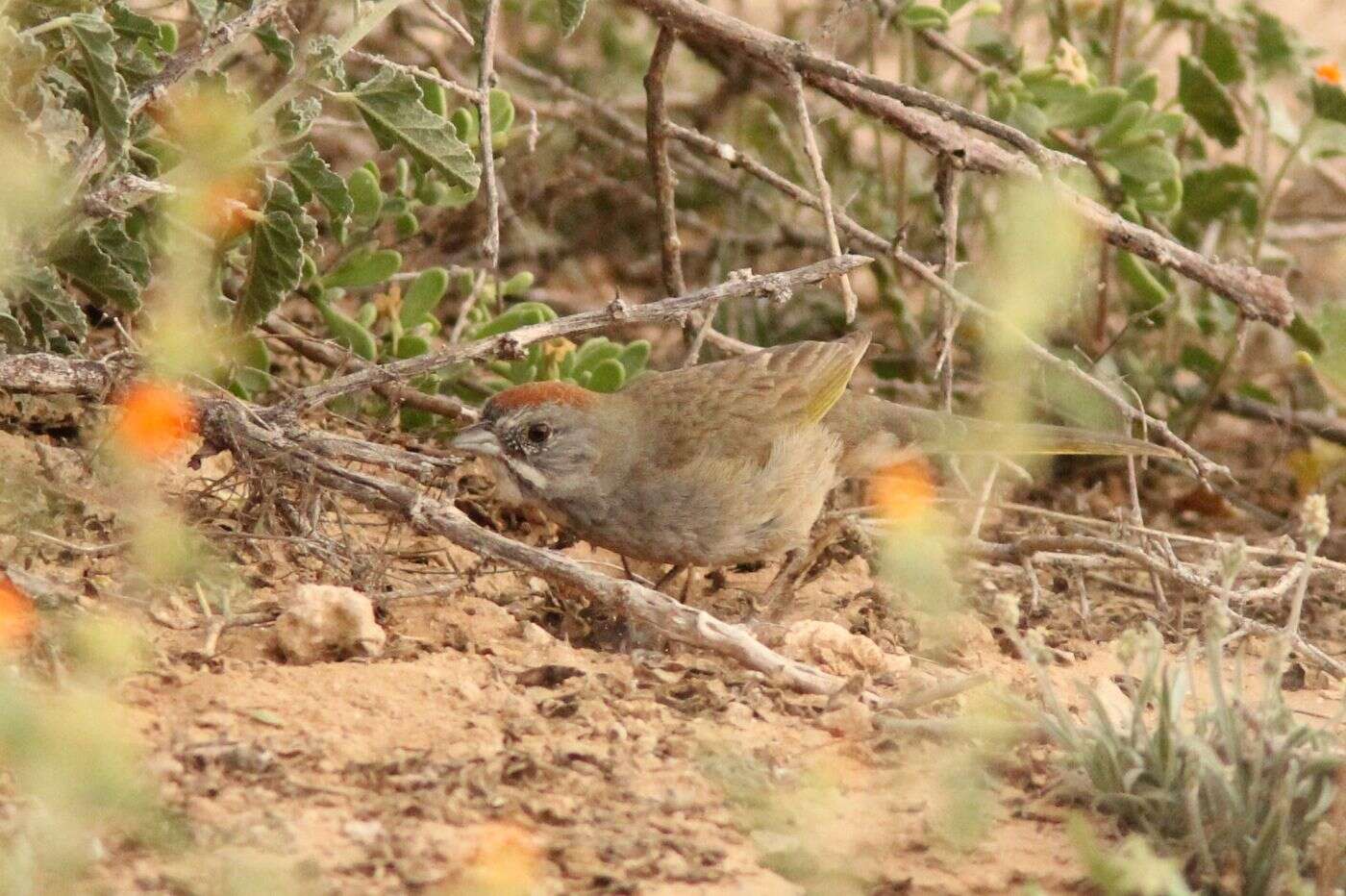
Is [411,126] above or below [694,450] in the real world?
above

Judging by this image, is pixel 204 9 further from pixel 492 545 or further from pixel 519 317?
pixel 519 317

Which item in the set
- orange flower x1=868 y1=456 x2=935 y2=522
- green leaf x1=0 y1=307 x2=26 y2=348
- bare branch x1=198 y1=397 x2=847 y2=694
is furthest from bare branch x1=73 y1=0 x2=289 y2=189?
orange flower x1=868 y1=456 x2=935 y2=522

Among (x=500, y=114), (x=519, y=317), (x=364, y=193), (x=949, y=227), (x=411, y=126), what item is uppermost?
(x=411, y=126)

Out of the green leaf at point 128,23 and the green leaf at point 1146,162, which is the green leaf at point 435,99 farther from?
the green leaf at point 1146,162

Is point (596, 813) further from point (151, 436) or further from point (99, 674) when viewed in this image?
point (151, 436)

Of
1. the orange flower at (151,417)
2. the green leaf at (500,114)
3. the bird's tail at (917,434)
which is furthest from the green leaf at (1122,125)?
the orange flower at (151,417)

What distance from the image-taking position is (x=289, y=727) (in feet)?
11.0

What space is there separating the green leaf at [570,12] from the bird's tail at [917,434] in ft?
5.40

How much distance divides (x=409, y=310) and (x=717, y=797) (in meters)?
2.29

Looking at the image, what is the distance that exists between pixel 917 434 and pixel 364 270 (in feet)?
6.02

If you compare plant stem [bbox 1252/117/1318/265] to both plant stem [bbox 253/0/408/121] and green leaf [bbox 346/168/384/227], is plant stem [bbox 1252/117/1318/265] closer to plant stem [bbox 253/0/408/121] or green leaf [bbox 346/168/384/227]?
green leaf [bbox 346/168/384/227]

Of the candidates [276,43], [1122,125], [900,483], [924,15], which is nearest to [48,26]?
[276,43]

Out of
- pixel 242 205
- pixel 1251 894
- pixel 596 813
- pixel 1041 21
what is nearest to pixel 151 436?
pixel 242 205

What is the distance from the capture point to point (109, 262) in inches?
164
